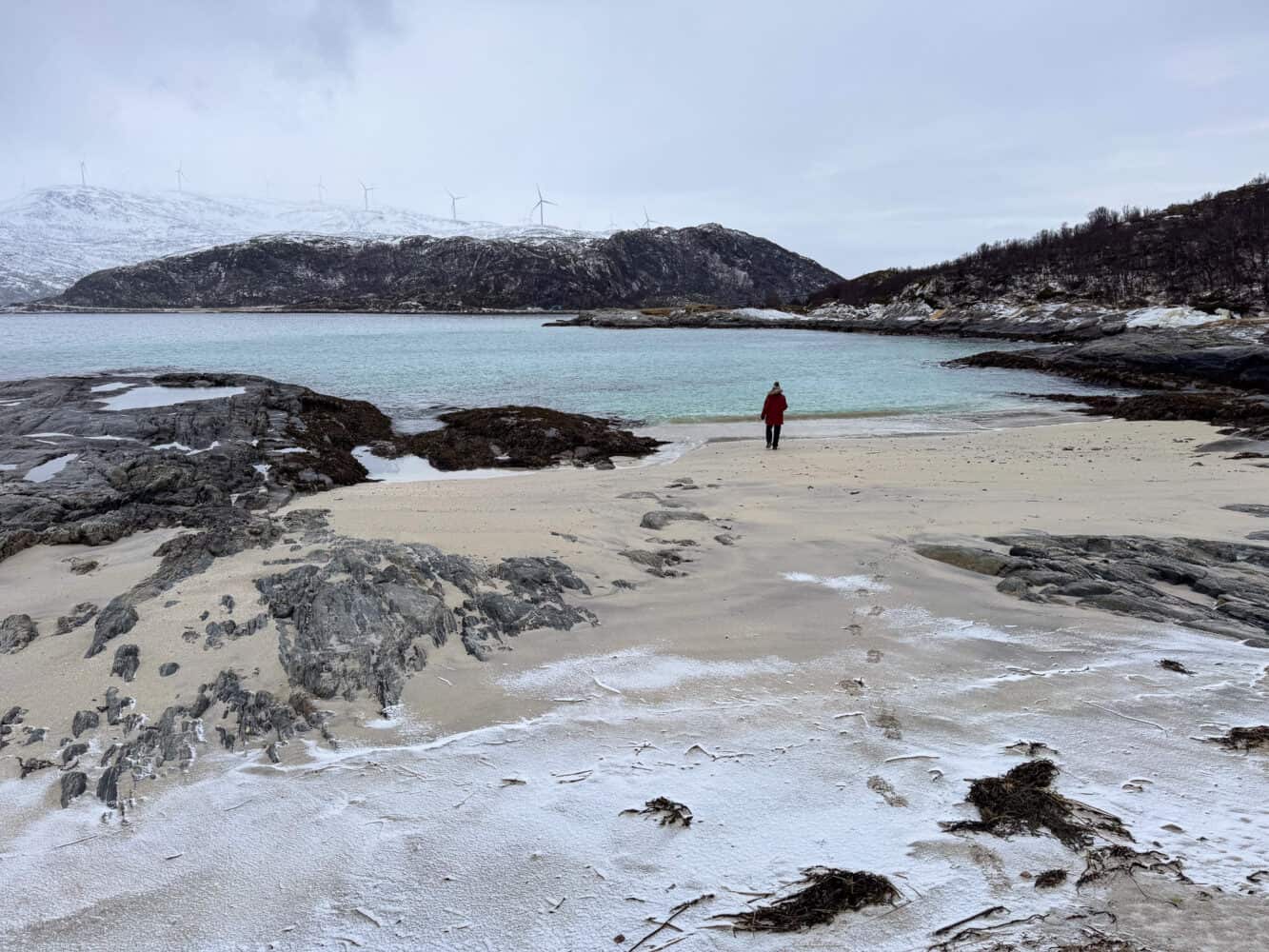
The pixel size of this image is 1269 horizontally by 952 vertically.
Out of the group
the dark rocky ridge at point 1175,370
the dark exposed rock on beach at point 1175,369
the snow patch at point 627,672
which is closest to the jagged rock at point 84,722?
the snow patch at point 627,672

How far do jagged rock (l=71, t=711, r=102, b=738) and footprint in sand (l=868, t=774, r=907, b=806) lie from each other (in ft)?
14.0

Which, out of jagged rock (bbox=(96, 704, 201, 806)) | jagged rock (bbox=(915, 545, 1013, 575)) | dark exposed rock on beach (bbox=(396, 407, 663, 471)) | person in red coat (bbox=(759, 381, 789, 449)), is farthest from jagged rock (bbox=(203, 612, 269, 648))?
person in red coat (bbox=(759, 381, 789, 449))

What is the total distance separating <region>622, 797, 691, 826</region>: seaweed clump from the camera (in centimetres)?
296

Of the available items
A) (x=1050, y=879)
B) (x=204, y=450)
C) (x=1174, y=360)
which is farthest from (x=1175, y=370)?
(x=204, y=450)

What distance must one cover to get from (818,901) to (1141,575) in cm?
480

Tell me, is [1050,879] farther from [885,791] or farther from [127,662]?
[127,662]

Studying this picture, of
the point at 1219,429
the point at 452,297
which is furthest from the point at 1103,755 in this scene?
the point at 452,297

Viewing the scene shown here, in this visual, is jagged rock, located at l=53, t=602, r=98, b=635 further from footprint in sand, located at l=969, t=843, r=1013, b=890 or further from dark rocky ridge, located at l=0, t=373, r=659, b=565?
footprint in sand, located at l=969, t=843, r=1013, b=890

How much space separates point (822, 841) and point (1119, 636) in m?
3.23

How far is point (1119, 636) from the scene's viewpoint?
4582 mm

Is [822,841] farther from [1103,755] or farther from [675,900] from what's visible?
[1103,755]

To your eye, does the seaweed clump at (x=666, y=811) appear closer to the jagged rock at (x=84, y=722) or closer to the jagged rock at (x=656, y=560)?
the jagged rock at (x=656, y=560)

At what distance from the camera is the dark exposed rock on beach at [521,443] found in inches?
510

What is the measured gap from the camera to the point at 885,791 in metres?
3.12
